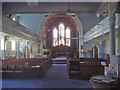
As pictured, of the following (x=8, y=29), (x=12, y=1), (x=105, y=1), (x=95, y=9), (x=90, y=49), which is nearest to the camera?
(x=105, y=1)

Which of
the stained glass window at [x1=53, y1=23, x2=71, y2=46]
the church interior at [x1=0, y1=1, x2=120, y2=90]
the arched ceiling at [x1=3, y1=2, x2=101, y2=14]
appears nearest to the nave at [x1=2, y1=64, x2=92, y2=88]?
the church interior at [x1=0, y1=1, x2=120, y2=90]

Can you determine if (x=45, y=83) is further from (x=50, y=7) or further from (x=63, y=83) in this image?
(x=50, y=7)

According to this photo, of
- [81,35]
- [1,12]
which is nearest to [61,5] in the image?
[1,12]

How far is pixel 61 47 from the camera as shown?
26.9 metres

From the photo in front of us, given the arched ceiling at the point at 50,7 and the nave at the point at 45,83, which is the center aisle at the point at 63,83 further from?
the arched ceiling at the point at 50,7

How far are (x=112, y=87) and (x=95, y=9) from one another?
5.89m

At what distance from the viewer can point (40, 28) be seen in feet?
75.4

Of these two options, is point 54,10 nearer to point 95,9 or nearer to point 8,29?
point 95,9

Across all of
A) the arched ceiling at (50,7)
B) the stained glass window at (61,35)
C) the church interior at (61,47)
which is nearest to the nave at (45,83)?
the church interior at (61,47)

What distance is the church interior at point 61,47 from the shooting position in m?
6.25

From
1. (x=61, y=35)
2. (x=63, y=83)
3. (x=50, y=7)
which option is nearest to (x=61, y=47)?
(x=61, y=35)

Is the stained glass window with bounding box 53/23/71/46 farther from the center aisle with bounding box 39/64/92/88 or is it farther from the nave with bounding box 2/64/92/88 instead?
the nave with bounding box 2/64/92/88

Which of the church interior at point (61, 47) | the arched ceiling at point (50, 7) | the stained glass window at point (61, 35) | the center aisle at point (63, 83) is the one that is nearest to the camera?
the church interior at point (61, 47)

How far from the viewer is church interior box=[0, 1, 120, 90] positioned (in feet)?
20.5
